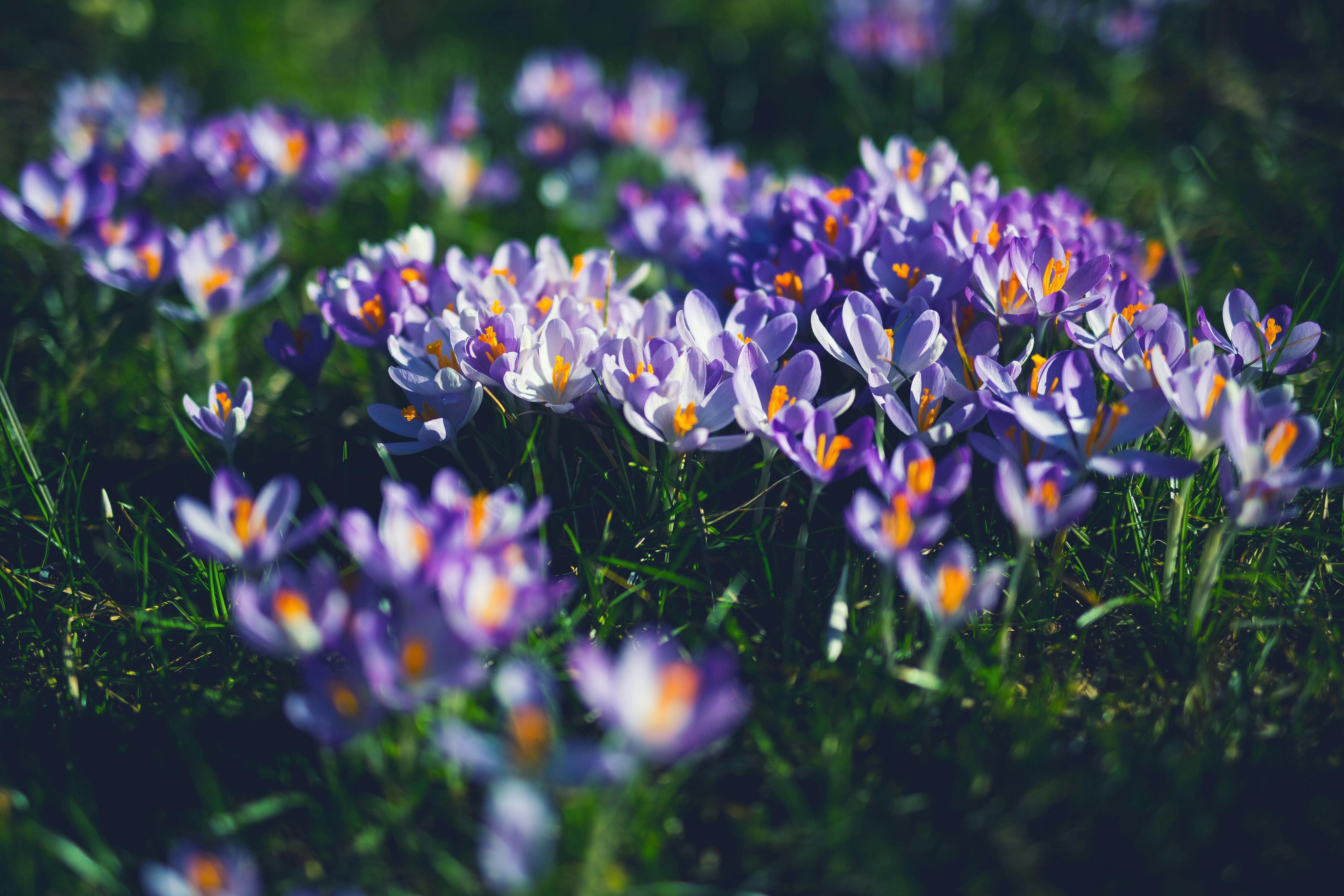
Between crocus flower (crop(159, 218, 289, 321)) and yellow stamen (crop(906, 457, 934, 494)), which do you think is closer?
yellow stamen (crop(906, 457, 934, 494))

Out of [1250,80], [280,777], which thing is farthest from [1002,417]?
[1250,80]

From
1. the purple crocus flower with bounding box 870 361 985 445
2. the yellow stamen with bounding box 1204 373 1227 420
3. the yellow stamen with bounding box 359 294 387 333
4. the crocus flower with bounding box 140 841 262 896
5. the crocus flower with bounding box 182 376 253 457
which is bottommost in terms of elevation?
the crocus flower with bounding box 140 841 262 896

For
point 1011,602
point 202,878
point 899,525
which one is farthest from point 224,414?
point 1011,602

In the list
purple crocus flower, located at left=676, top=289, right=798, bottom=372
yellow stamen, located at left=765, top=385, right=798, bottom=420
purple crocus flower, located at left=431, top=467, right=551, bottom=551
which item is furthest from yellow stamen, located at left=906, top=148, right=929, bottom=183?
purple crocus flower, located at left=431, top=467, right=551, bottom=551

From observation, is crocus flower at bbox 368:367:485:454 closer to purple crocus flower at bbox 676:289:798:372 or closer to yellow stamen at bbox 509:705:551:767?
purple crocus flower at bbox 676:289:798:372

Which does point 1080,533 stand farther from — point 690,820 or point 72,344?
point 72,344

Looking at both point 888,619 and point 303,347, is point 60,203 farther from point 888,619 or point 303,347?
point 888,619

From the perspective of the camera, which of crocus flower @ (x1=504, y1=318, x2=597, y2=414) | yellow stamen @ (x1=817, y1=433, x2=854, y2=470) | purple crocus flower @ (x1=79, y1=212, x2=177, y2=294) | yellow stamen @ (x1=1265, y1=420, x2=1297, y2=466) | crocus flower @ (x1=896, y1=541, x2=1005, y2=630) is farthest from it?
purple crocus flower @ (x1=79, y1=212, x2=177, y2=294)

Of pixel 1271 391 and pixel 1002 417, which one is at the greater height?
pixel 1271 391

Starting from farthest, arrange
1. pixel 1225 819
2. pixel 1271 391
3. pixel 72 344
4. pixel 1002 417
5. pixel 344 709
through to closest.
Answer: pixel 72 344, pixel 1002 417, pixel 1271 391, pixel 1225 819, pixel 344 709
